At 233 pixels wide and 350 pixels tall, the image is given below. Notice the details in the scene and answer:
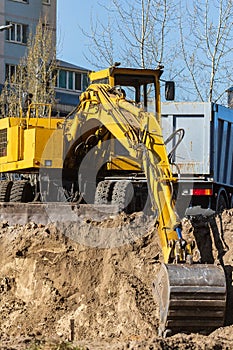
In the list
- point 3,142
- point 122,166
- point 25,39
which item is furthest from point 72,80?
point 122,166

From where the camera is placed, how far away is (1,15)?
5062 centimetres

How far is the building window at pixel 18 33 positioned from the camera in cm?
5128

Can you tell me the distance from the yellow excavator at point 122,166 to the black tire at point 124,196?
2 cm

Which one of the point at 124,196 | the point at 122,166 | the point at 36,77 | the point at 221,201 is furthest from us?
the point at 36,77

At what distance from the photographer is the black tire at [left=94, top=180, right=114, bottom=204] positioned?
15250mm

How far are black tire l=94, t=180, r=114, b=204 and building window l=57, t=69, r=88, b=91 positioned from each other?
1508 inches

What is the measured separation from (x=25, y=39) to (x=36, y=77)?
15.7 m

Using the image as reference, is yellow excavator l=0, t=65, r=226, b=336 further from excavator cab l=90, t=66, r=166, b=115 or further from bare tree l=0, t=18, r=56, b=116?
bare tree l=0, t=18, r=56, b=116

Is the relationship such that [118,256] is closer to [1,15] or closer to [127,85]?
[127,85]

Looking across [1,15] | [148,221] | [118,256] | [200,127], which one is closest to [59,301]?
[118,256]

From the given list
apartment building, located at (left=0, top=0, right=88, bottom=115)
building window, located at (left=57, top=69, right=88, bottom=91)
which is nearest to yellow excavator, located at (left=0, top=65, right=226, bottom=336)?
apartment building, located at (left=0, top=0, right=88, bottom=115)

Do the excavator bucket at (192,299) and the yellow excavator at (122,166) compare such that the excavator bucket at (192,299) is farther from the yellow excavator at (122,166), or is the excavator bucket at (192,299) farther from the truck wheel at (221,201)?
the truck wheel at (221,201)

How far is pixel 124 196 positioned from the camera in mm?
14875

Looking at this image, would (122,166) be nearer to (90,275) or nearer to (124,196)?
(124,196)
